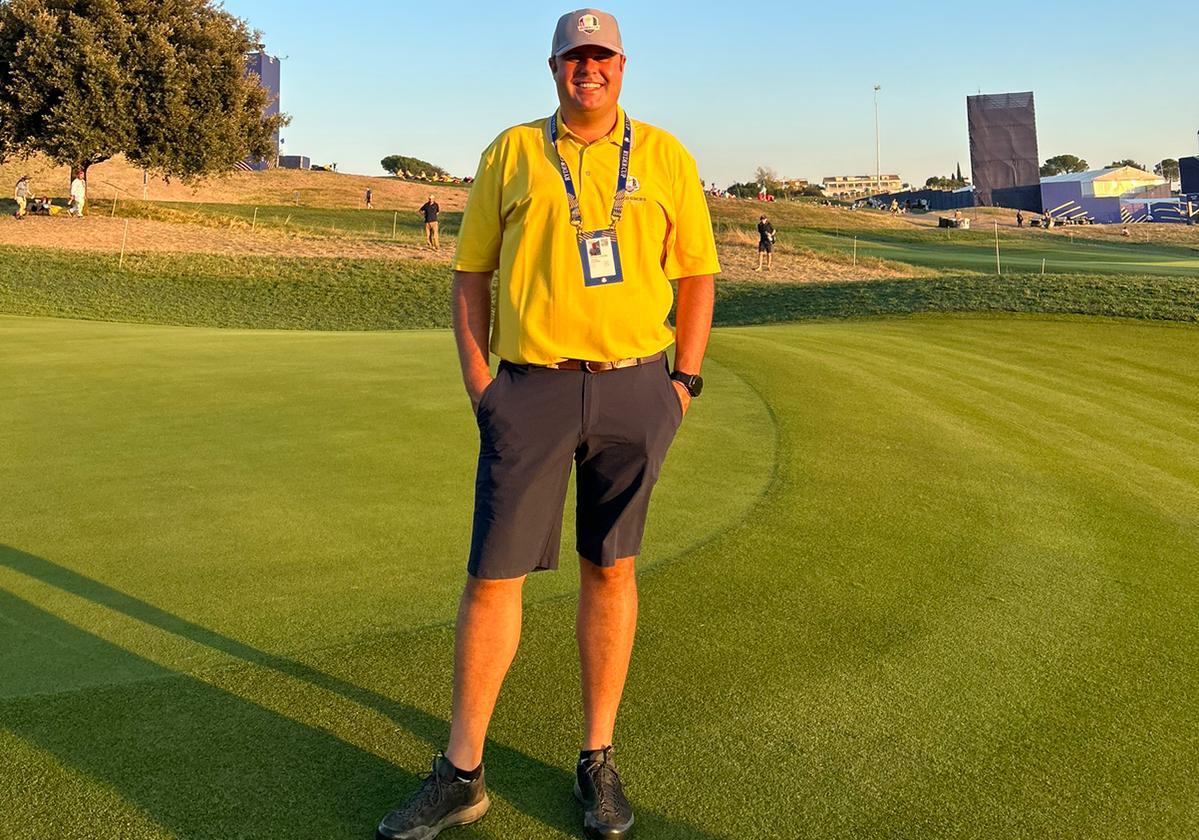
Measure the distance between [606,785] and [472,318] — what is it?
133 centimetres

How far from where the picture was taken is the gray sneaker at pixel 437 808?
2438mm

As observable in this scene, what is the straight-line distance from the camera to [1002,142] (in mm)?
53219

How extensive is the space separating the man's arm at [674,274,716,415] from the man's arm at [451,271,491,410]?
57 cm

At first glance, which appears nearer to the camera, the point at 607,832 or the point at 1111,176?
the point at 607,832

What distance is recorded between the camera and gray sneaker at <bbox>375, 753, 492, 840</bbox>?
2438 mm

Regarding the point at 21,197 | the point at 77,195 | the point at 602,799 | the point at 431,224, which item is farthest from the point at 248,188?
the point at 602,799

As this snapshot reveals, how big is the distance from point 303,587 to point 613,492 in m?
1.87

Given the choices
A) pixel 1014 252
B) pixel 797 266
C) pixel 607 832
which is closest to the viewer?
pixel 607 832

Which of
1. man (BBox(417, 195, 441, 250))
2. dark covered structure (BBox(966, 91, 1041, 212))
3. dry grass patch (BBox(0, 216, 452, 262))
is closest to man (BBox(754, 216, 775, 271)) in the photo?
dry grass patch (BBox(0, 216, 452, 262))

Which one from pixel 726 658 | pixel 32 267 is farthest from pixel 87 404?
pixel 32 267

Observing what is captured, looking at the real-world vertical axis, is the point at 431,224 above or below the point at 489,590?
above

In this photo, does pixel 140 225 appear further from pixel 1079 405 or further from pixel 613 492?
pixel 613 492

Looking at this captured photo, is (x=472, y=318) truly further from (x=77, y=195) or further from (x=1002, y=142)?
(x=1002, y=142)

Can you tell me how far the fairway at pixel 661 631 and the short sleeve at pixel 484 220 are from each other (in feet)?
4.67
